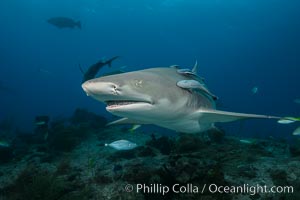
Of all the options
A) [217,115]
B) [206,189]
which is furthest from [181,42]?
[206,189]

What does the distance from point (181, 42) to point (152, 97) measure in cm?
8593

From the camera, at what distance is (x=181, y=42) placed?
Answer: 86.8 m

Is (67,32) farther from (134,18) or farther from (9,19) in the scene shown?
(134,18)

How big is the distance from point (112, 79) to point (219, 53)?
91.4 m

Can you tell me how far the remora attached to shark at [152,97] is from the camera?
11.2 feet

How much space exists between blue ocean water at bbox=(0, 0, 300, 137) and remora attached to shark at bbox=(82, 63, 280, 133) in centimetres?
2585

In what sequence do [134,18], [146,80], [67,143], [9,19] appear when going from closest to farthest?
[146,80], [67,143], [134,18], [9,19]

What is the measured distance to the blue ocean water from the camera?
5475 centimetres

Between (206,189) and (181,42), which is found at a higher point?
(181,42)

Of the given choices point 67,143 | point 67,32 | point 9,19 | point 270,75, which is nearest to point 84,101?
point 67,32

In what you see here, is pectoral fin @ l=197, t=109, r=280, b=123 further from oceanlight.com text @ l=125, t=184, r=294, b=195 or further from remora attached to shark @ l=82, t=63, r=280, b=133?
oceanlight.com text @ l=125, t=184, r=294, b=195

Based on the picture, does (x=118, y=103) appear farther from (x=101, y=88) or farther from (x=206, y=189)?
(x=206, y=189)

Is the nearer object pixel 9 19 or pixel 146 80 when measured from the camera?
pixel 146 80

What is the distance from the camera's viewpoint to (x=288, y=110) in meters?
80.6
